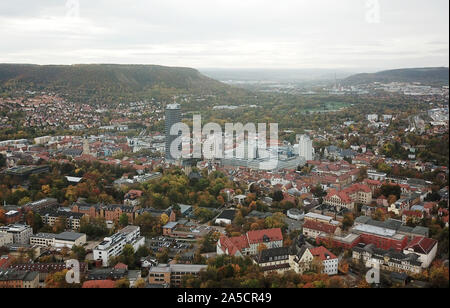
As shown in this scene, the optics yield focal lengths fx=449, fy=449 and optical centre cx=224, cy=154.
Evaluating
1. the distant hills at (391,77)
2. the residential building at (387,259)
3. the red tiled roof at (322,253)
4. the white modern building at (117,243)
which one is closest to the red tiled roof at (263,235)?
the red tiled roof at (322,253)

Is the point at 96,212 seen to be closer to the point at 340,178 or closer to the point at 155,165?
the point at 155,165

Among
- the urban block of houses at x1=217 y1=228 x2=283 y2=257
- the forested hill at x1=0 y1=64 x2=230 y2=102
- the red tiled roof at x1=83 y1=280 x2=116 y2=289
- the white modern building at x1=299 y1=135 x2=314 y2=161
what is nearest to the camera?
the red tiled roof at x1=83 y1=280 x2=116 y2=289

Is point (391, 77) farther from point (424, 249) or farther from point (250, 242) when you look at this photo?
point (250, 242)

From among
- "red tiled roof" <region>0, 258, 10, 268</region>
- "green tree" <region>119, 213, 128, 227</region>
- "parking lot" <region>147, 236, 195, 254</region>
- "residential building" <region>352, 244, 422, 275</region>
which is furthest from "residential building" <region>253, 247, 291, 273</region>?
"red tiled roof" <region>0, 258, 10, 268</region>

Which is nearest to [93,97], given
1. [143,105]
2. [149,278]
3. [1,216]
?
[143,105]

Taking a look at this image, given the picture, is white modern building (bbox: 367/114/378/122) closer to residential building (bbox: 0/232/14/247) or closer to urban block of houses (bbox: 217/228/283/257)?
urban block of houses (bbox: 217/228/283/257)

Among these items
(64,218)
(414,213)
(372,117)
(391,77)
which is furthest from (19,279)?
(391,77)

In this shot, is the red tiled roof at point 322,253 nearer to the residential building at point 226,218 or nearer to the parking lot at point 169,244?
the parking lot at point 169,244
